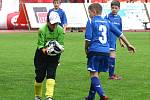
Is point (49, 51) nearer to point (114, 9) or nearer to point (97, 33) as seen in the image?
point (97, 33)

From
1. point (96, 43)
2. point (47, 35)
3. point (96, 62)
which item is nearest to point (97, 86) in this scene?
point (96, 62)

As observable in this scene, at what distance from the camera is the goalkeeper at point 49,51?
34.9 feet

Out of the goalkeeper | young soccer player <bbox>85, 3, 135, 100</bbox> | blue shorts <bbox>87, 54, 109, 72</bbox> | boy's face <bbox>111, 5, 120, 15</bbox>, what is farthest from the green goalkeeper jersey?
boy's face <bbox>111, 5, 120, 15</bbox>

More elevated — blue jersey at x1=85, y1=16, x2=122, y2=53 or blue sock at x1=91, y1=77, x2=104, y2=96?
blue jersey at x1=85, y1=16, x2=122, y2=53

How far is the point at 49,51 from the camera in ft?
34.8

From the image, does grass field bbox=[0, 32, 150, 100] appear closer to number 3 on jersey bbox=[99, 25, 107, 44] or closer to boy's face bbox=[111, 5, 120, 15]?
number 3 on jersey bbox=[99, 25, 107, 44]

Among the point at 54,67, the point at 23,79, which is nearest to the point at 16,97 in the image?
the point at 54,67

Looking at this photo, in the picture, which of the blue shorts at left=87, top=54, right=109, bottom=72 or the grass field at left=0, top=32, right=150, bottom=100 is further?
the grass field at left=0, top=32, right=150, bottom=100

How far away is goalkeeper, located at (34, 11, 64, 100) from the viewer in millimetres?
10625

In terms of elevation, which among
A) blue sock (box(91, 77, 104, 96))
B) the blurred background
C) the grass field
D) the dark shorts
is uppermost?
the dark shorts

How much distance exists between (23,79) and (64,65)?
4176 mm

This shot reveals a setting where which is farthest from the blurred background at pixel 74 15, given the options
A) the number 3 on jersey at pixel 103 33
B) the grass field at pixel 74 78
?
the number 3 on jersey at pixel 103 33

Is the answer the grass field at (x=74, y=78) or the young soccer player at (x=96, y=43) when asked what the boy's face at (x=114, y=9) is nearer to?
the grass field at (x=74, y=78)

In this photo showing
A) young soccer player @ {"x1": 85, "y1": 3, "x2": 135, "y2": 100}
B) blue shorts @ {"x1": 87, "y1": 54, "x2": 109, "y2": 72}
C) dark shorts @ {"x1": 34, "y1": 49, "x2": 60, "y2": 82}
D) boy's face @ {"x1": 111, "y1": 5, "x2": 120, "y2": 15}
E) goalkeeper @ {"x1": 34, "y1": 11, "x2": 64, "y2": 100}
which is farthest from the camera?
boy's face @ {"x1": 111, "y1": 5, "x2": 120, "y2": 15}
